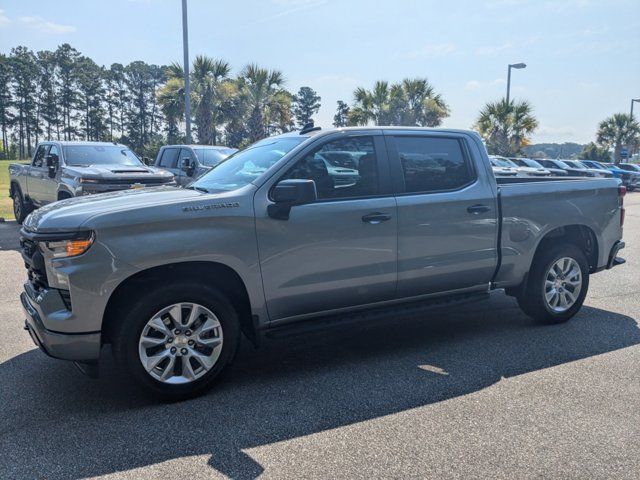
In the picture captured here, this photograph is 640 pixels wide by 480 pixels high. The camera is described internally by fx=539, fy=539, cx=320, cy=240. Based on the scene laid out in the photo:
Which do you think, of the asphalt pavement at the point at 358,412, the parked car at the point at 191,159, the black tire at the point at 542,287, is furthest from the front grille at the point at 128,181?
the black tire at the point at 542,287

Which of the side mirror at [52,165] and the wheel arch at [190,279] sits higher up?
the side mirror at [52,165]

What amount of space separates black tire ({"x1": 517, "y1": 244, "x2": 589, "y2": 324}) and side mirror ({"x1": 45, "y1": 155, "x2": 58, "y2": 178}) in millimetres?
9173

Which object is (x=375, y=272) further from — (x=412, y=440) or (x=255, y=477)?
(x=255, y=477)

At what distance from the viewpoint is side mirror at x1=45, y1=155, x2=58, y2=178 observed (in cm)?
1068

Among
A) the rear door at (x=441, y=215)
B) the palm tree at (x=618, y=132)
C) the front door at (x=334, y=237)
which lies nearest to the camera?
the front door at (x=334, y=237)

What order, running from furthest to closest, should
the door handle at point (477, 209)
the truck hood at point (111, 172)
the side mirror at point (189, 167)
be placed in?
the side mirror at point (189, 167), the truck hood at point (111, 172), the door handle at point (477, 209)

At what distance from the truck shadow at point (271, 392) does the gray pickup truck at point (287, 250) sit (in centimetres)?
31

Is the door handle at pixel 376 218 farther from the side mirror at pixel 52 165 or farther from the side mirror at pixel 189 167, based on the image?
the side mirror at pixel 52 165

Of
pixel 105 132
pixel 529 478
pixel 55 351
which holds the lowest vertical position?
pixel 529 478

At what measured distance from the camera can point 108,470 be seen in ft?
9.64

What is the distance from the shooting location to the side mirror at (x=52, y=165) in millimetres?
10680

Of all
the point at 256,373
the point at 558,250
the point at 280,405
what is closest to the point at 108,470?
the point at 280,405

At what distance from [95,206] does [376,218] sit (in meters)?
2.12

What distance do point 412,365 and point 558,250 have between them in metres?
2.12
